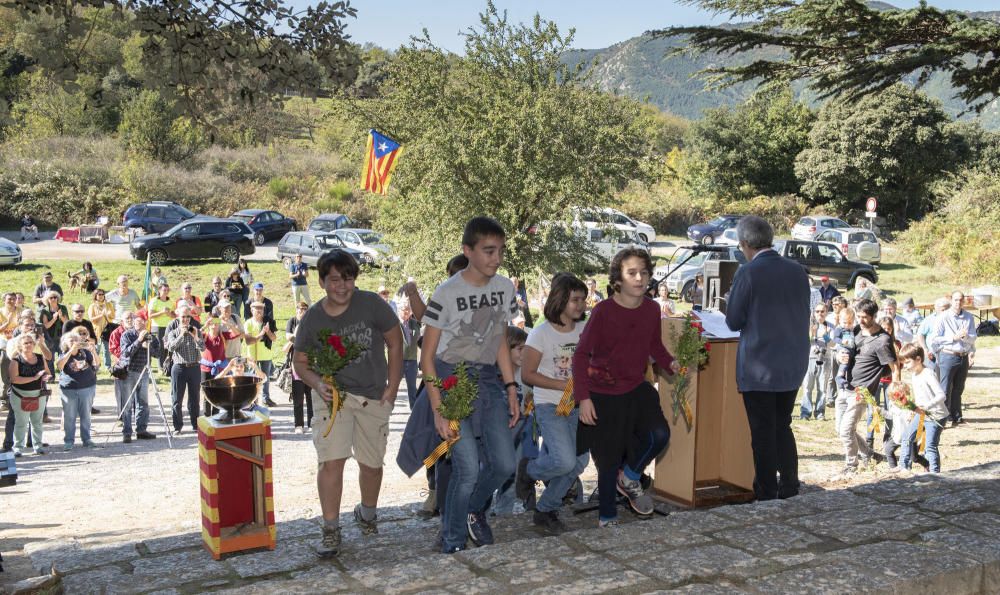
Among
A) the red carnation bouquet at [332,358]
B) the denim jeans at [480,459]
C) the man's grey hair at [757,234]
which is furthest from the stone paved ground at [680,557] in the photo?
the man's grey hair at [757,234]

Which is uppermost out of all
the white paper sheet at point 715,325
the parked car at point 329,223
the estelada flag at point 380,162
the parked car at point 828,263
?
the estelada flag at point 380,162

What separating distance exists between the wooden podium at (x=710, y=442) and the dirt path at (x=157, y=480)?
1294 millimetres

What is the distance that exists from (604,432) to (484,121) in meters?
15.2

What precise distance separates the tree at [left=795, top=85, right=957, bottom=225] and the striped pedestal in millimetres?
45962

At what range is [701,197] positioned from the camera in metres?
51.8

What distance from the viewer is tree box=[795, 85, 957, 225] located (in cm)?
4716

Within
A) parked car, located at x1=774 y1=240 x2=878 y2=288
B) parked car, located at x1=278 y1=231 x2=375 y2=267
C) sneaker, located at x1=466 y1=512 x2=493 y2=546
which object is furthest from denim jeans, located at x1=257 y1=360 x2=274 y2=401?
parked car, located at x1=774 y1=240 x2=878 y2=288

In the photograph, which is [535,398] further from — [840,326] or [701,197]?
[701,197]

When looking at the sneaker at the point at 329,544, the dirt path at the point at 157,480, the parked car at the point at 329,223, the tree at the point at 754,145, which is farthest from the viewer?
the tree at the point at 754,145

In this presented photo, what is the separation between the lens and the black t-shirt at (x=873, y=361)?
31.9 feet

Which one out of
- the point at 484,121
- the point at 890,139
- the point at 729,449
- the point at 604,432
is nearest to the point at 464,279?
the point at 604,432

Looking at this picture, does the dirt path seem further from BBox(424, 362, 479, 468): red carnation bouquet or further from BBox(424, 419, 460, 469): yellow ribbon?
BBox(424, 362, 479, 468): red carnation bouquet

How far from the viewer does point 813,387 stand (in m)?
13.5

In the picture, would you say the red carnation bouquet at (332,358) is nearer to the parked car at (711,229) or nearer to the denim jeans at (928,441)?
the denim jeans at (928,441)
